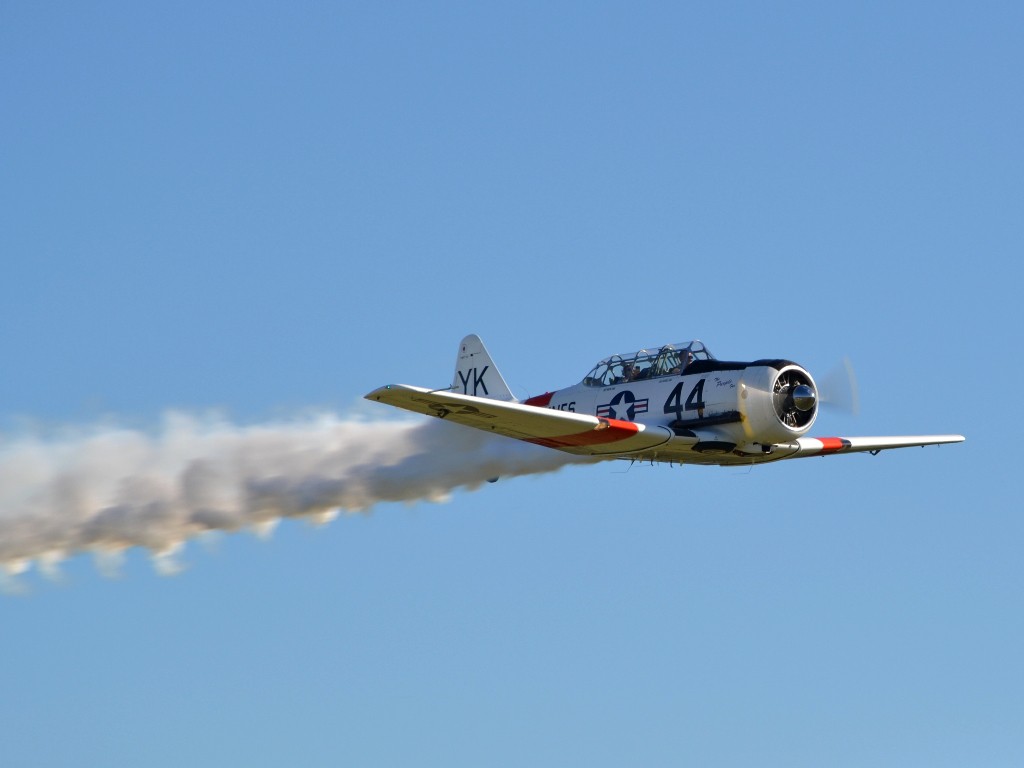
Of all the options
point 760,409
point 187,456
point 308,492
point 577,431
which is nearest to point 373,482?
point 308,492

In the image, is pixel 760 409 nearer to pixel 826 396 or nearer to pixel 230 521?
pixel 826 396

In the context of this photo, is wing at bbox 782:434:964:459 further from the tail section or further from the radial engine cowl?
the tail section

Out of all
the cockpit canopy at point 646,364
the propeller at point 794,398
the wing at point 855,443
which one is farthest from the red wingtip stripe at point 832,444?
the cockpit canopy at point 646,364

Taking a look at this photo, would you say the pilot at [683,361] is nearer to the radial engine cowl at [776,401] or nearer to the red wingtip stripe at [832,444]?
the radial engine cowl at [776,401]

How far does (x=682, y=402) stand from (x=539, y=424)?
104 inches

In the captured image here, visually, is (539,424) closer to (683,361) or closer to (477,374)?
(683,361)

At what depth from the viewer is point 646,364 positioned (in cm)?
3553

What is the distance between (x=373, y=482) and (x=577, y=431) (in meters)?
5.99

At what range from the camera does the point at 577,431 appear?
34062 millimetres

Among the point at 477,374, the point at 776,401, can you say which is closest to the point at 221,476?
the point at 477,374

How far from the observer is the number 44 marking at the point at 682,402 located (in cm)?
3450

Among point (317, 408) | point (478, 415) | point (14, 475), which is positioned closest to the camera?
point (478, 415)

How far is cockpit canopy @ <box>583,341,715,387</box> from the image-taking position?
3512 cm

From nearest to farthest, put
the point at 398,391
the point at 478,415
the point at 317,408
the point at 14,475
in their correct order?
the point at 398,391
the point at 478,415
the point at 14,475
the point at 317,408
